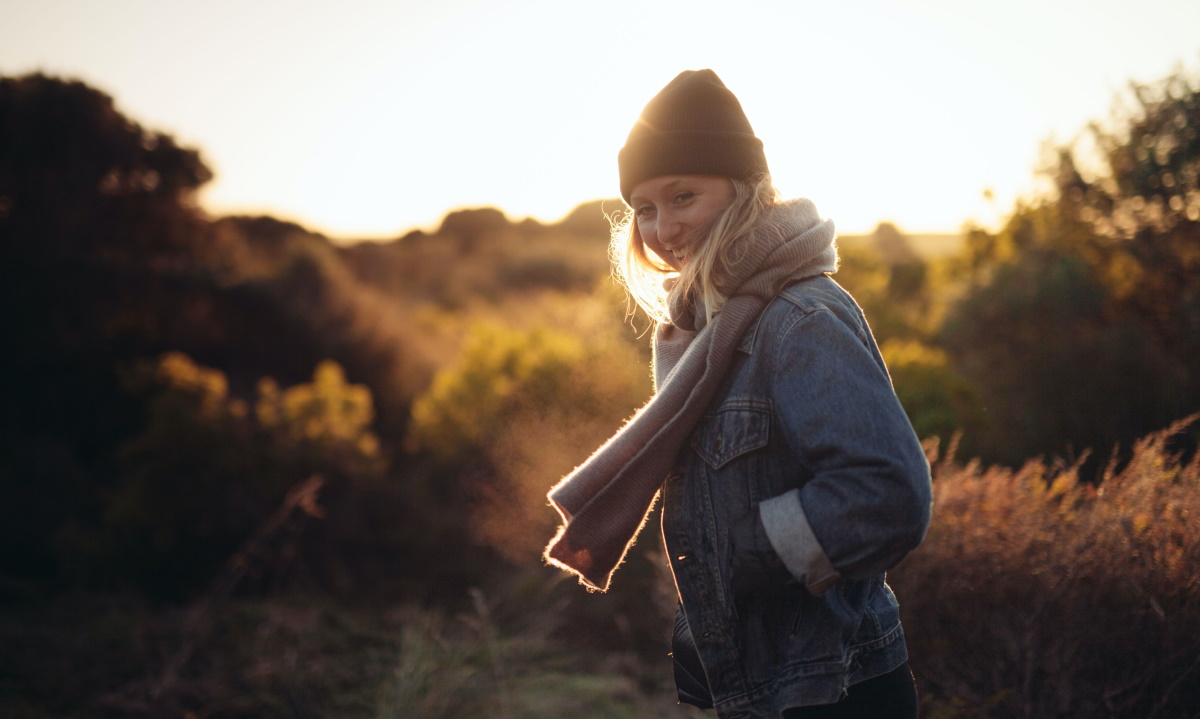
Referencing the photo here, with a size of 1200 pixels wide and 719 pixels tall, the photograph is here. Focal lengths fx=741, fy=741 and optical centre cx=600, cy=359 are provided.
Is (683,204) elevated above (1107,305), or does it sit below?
above

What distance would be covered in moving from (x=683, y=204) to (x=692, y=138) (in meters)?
0.13

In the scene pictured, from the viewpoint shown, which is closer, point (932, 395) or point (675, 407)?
point (675, 407)

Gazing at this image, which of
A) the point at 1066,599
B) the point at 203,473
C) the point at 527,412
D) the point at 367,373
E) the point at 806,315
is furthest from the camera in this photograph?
the point at 367,373

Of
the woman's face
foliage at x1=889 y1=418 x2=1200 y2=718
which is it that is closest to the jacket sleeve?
the woman's face

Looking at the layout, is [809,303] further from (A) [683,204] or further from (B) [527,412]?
(B) [527,412]

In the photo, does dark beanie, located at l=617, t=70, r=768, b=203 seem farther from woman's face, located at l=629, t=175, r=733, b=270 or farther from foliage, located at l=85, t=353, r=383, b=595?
foliage, located at l=85, t=353, r=383, b=595

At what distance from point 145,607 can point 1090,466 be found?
26.1 feet

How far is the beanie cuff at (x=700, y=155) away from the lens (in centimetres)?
146

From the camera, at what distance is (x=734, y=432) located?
129cm

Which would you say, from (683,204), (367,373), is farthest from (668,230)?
(367,373)

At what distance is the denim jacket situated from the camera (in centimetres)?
109

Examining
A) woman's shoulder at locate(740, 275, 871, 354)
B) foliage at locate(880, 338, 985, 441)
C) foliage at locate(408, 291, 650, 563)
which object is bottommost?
foliage at locate(880, 338, 985, 441)

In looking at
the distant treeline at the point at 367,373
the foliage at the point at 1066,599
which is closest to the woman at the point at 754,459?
the foliage at the point at 1066,599

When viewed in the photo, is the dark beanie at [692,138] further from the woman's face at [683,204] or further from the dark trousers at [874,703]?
the dark trousers at [874,703]
